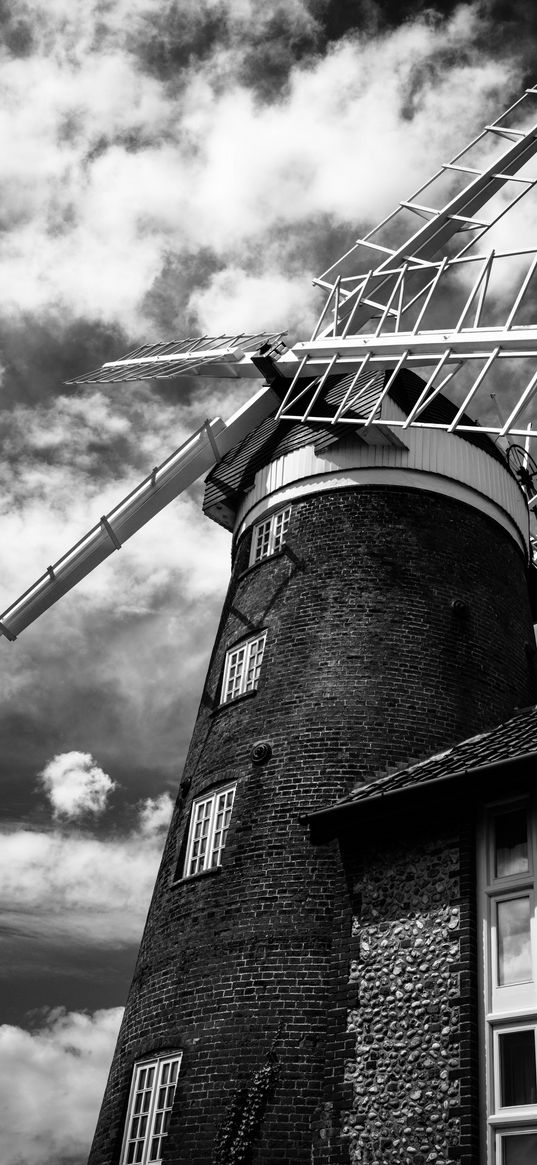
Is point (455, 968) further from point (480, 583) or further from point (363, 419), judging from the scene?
point (363, 419)

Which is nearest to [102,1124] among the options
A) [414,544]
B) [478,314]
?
[414,544]

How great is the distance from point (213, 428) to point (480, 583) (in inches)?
Answer: 263

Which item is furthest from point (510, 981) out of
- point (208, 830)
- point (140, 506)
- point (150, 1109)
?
point (140, 506)

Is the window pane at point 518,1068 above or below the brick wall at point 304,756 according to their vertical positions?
below

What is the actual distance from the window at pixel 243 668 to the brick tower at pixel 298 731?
0.04 metres

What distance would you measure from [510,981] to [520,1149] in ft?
5.41

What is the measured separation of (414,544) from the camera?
63.3 ft

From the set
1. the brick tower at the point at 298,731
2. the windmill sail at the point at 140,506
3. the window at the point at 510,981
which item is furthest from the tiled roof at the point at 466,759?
the windmill sail at the point at 140,506

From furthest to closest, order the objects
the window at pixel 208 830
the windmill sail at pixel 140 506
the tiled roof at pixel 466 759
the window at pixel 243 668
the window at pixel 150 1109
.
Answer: the windmill sail at pixel 140 506 < the window at pixel 243 668 < the window at pixel 208 830 < the window at pixel 150 1109 < the tiled roof at pixel 466 759

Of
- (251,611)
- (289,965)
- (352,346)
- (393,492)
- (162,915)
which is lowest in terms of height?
(289,965)

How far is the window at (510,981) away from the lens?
11625 mm

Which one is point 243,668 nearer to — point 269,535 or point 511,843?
point 269,535

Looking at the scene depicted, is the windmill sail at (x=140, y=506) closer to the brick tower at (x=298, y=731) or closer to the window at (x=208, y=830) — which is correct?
the brick tower at (x=298, y=731)

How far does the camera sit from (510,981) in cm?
1239
